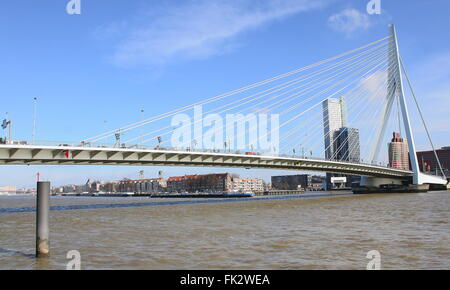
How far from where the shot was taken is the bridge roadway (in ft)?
113

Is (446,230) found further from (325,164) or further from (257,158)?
(325,164)

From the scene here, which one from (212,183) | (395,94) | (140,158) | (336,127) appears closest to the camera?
(140,158)

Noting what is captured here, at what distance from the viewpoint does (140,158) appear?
138 ft

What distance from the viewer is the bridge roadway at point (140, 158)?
34.4m

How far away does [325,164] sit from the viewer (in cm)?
6259
